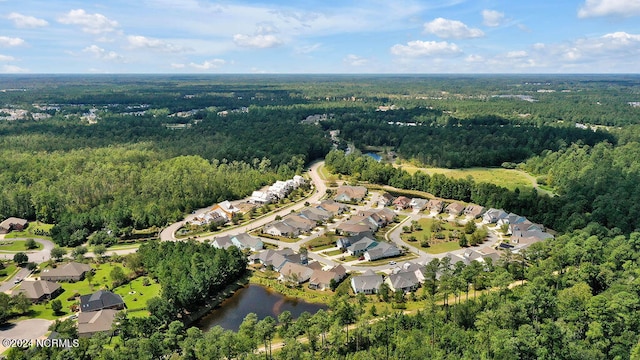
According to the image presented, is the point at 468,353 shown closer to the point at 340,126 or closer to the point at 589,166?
the point at 589,166

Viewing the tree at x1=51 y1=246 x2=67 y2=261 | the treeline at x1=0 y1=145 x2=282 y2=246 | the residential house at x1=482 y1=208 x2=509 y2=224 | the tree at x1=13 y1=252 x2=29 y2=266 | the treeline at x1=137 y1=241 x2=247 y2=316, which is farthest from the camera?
the residential house at x1=482 y1=208 x2=509 y2=224

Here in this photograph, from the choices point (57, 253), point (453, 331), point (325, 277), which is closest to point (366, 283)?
point (325, 277)

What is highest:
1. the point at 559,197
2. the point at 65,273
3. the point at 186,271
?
the point at 559,197

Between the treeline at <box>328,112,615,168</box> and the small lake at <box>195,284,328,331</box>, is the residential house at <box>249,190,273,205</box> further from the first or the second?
the treeline at <box>328,112,615,168</box>

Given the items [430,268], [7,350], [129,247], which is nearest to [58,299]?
[7,350]

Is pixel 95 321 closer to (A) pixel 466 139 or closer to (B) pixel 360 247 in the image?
(B) pixel 360 247

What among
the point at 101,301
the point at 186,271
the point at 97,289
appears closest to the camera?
the point at 101,301

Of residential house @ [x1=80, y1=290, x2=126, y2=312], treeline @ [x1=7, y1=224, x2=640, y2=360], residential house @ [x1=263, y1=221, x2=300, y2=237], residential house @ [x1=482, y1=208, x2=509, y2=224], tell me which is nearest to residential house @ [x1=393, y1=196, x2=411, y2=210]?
residential house @ [x1=482, y1=208, x2=509, y2=224]
